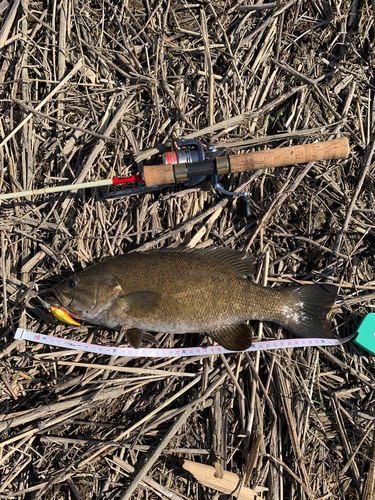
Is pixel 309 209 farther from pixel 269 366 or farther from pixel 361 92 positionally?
pixel 269 366

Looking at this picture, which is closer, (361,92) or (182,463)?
(182,463)

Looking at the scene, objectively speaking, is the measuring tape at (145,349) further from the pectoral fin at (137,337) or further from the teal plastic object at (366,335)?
the teal plastic object at (366,335)

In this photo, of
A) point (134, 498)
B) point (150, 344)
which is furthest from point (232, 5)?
point (134, 498)

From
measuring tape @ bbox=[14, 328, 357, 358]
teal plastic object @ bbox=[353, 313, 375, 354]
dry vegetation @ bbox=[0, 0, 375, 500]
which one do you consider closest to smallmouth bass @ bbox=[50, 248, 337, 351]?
measuring tape @ bbox=[14, 328, 357, 358]

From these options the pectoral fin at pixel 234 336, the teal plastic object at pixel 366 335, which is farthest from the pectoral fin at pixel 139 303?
the teal plastic object at pixel 366 335

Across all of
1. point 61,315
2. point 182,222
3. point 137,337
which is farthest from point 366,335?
point 61,315

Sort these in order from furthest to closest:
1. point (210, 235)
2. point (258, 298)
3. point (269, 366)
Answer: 1. point (210, 235)
2. point (269, 366)
3. point (258, 298)

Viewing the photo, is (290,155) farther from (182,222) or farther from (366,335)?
(366,335)
